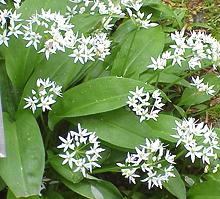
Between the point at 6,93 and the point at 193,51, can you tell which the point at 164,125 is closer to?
the point at 193,51

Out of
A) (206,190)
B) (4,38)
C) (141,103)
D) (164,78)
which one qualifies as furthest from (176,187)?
(4,38)

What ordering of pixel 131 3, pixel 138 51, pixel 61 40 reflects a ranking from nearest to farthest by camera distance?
pixel 61 40 < pixel 131 3 < pixel 138 51

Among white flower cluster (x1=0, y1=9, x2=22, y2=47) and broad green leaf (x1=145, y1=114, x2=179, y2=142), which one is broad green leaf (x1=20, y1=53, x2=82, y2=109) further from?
broad green leaf (x1=145, y1=114, x2=179, y2=142)

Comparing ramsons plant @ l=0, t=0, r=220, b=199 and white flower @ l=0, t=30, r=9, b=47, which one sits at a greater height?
white flower @ l=0, t=30, r=9, b=47

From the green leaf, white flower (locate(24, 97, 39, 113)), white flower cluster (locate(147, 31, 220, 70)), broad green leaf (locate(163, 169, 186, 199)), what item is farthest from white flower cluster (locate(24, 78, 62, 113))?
broad green leaf (locate(163, 169, 186, 199))

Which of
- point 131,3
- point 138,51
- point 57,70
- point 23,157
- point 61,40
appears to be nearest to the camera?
point 23,157

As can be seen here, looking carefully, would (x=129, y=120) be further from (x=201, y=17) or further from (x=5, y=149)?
(x=201, y=17)

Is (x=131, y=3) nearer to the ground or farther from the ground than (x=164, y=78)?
farther from the ground

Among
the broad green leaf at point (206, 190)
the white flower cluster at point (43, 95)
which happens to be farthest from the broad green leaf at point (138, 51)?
the broad green leaf at point (206, 190)
